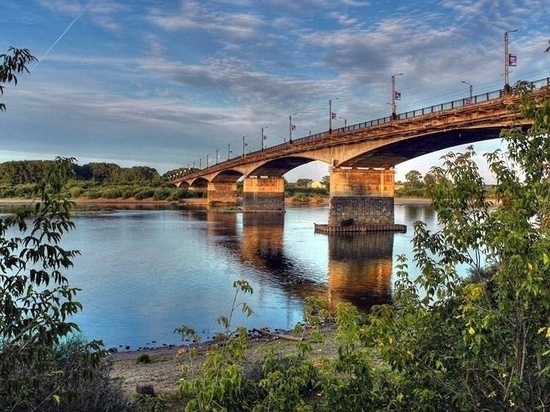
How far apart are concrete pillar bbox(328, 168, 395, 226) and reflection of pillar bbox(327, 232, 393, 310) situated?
21.7 ft

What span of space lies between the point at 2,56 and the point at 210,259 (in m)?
32.2

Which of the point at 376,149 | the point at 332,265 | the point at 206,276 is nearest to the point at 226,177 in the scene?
the point at 376,149

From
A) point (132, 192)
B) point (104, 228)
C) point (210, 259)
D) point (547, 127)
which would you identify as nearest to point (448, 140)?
point (210, 259)

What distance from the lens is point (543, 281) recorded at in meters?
4.57

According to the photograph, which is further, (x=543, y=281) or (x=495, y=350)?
(x=495, y=350)

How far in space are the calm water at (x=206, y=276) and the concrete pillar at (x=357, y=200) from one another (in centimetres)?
507

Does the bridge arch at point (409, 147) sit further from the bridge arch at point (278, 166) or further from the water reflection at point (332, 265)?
the bridge arch at point (278, 166)

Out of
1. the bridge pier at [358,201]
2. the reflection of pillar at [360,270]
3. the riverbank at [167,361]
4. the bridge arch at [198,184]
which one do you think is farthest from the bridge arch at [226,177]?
the riverbank at [167,361]

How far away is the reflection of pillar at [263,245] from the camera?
3597cm

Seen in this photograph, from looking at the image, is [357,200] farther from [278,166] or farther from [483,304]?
[483,304]

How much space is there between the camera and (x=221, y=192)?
434 ft

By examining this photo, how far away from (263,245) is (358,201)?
1879cm

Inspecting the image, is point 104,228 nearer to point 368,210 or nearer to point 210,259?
point 210,259

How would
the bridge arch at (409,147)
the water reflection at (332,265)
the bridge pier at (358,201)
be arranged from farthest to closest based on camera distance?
the bridge pier at (358,201)
the bridge arch at (409,147)
the water reflection at (332,265)
